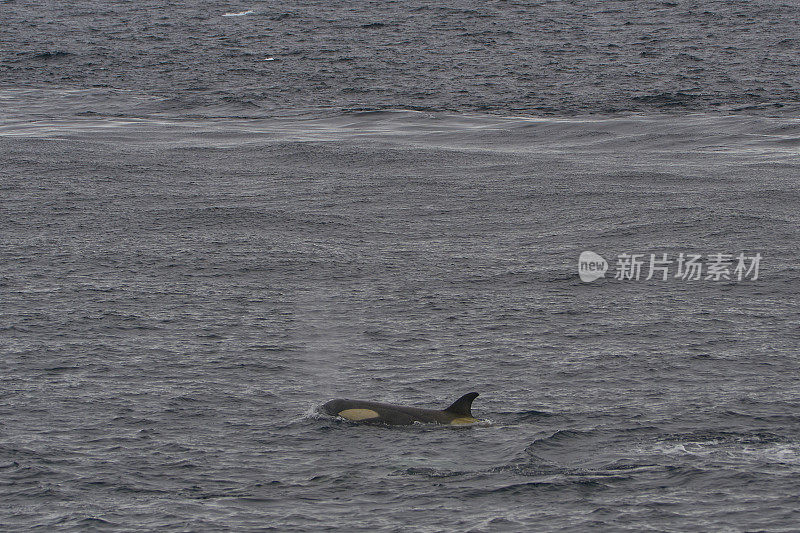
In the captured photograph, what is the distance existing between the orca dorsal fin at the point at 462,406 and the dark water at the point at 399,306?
23.3 inches

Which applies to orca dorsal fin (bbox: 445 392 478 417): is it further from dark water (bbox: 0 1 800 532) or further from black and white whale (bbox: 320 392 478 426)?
dark water (bbox: 0 1 800 532)

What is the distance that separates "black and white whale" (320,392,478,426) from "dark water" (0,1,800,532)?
0.37 meters

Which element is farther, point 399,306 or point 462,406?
point 399,306

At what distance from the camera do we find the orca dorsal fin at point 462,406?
2138 centimetres

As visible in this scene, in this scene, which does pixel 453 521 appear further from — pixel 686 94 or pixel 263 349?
pixel 686 94

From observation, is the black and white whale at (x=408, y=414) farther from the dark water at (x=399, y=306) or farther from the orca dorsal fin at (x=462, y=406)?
the dark water at (x=399, y=306)

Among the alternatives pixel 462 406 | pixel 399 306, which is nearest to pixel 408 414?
pixel 462 406

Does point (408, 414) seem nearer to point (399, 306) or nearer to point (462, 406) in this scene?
point (462, 406)

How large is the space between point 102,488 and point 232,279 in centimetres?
1315

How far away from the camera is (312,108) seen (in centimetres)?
6456

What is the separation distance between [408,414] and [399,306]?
860cm

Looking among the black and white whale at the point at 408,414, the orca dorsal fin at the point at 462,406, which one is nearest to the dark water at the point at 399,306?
the black and white whale at the point at 408,414

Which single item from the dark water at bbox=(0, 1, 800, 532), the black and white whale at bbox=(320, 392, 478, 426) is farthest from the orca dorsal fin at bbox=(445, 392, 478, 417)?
the dark water at bbox=(0, 1, 800, 532)

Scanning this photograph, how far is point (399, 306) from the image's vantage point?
2983cm
